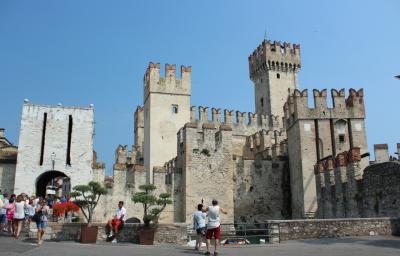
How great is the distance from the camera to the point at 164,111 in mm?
34281

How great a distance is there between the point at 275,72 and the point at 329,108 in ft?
86.7

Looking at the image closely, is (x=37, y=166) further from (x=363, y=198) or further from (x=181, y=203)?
(x=363, y=198)

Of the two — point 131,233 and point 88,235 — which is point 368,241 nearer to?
point 131,233

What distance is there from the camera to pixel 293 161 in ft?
95.5

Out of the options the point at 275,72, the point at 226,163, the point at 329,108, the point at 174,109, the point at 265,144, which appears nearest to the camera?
the point at 226,163

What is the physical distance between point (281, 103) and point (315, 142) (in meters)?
25.2

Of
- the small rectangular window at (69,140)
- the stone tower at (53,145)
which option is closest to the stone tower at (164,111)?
the stone tower at (53,145)

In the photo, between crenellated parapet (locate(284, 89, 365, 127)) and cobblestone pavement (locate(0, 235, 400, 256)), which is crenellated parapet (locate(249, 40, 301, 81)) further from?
cobblestone pavement (locate(0, 235, 400, 256))

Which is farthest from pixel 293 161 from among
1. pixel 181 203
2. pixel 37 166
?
pixel 37 166

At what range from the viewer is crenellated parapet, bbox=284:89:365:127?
2823 cm

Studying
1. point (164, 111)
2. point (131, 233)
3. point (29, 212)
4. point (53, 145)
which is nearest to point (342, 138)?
point (164, 111)

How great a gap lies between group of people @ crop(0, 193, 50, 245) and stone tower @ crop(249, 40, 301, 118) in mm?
38780

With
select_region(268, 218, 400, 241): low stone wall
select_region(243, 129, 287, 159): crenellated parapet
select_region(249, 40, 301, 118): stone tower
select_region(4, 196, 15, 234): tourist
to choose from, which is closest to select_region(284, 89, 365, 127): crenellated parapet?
select_region(243, 129, 287, 159): crenellated parapet

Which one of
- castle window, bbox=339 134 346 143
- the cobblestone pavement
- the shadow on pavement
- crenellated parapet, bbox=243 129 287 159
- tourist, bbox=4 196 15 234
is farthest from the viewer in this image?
crenellated parapet, bbox=243 129 287 159
